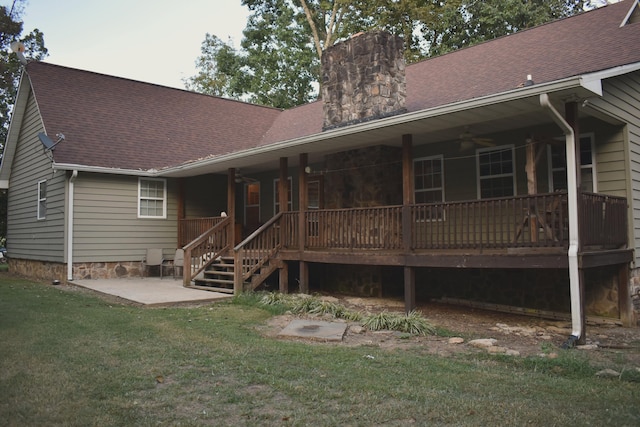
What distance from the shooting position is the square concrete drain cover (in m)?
7.06

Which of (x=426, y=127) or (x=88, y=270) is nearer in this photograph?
(x=426, y=127)

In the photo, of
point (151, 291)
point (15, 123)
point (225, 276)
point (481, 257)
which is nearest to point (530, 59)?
point (481, 257)

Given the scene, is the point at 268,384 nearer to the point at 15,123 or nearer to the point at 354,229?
the point at 354,229

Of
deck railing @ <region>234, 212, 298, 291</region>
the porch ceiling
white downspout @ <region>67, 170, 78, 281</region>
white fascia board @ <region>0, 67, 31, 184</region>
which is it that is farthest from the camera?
white fascia board @ <region>0, 67, 31, 184</region>

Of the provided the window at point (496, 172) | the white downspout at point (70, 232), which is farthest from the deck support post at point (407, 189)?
the white downspout at point (70, 232)

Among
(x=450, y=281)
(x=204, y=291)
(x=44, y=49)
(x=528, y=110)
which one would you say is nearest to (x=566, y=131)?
(x=528, y=110)

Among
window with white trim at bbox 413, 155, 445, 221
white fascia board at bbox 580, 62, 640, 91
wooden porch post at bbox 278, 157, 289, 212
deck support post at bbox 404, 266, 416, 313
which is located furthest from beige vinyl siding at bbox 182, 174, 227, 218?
white fascia board at bbox 580, 62, 640, 91

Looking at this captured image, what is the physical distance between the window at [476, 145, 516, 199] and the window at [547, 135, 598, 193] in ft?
2.37

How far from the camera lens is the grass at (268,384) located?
154 inches

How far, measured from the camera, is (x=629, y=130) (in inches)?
345

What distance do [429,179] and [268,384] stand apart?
293 inches

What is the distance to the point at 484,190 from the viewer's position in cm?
1037

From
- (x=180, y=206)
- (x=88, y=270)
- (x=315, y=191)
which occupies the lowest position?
(x=88, y=270)

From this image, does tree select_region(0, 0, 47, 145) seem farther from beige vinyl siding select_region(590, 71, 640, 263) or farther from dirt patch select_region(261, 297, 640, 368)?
beige vinyl siding select_region(590, 71, 640, 263)
